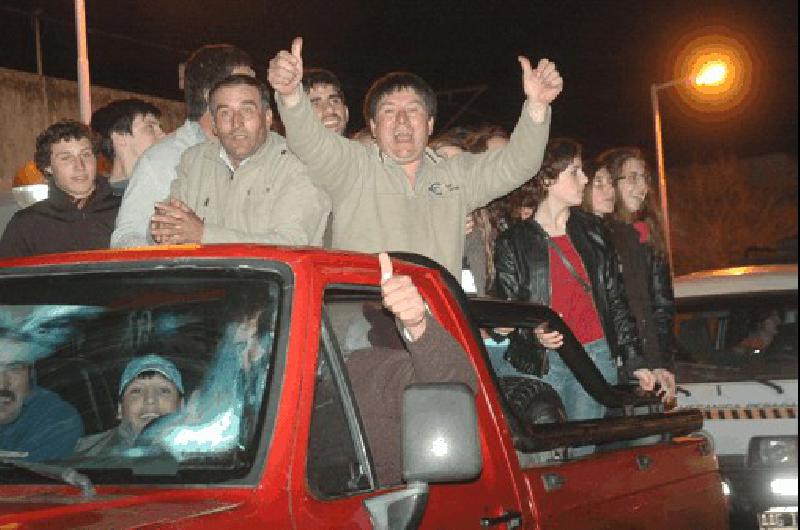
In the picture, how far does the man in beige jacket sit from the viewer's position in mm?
5262

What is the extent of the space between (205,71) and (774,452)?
431 centimetres

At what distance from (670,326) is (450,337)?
453 centimetres

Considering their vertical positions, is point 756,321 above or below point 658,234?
below

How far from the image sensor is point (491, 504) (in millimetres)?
4020

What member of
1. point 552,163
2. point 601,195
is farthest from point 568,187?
point 601,195

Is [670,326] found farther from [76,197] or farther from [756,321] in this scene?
[76,197]

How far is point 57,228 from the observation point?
620cm

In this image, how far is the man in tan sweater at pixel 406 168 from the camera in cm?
536

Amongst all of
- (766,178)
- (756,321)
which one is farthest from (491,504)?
(766,178)

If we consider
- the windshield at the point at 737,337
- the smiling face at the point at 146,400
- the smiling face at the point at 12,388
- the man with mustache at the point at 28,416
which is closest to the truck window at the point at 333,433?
the smiling face at the point at 146,400

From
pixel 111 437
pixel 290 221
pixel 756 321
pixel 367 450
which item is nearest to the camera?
pixel 111 437

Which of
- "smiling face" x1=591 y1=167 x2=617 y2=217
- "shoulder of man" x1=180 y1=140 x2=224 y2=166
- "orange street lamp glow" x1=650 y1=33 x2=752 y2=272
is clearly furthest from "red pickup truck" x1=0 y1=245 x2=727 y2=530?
"orange street lamp glow" x1=650 y1=33 x2=752 y2=272

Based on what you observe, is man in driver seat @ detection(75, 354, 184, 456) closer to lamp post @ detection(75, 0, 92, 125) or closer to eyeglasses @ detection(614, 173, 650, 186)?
eyeglasses @ detection(614, 173, 650, 186)

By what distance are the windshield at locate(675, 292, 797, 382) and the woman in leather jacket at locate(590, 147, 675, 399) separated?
102 cm
